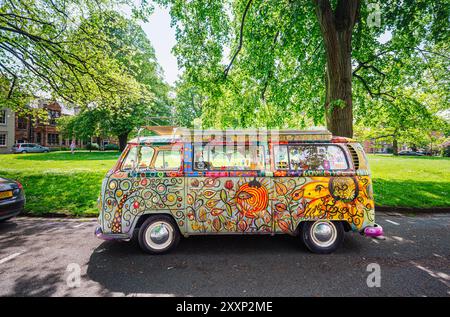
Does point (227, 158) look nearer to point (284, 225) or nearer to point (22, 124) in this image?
point (284, 225)

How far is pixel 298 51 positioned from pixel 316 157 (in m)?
7.63

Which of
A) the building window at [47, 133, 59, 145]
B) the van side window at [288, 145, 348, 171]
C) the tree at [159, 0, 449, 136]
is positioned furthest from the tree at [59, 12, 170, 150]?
the building window at [47, 133, 59, 145]

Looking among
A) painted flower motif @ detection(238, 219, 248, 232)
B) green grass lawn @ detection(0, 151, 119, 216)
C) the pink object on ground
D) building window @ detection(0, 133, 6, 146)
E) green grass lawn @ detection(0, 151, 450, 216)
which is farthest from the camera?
building window @ detection(0, 133, 6, 146)

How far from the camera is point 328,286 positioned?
338 cm

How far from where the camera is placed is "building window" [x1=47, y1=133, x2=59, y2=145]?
158ft

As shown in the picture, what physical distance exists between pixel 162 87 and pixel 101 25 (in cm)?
2240

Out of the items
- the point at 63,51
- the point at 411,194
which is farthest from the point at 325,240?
the point at 63,51

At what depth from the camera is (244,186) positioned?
14.5 ft

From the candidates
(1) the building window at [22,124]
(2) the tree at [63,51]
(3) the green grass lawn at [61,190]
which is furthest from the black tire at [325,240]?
(1) the building window at [22,124]

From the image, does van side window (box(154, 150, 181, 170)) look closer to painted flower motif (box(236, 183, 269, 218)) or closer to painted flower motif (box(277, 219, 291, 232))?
painted flower motif (box(236, 183, 269, 218))

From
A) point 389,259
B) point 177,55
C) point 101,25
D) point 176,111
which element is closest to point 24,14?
point 101,25

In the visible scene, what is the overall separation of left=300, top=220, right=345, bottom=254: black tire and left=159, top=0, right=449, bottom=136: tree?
3614 mm

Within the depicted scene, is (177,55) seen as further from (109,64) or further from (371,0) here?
(371,0)

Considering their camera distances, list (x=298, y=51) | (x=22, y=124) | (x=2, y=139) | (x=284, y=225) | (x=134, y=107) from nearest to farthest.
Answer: (x=284, y=225) → (x=298, y=51) → (x=134, y=107) → (x=2, y=139) → (x=22, y=124)
